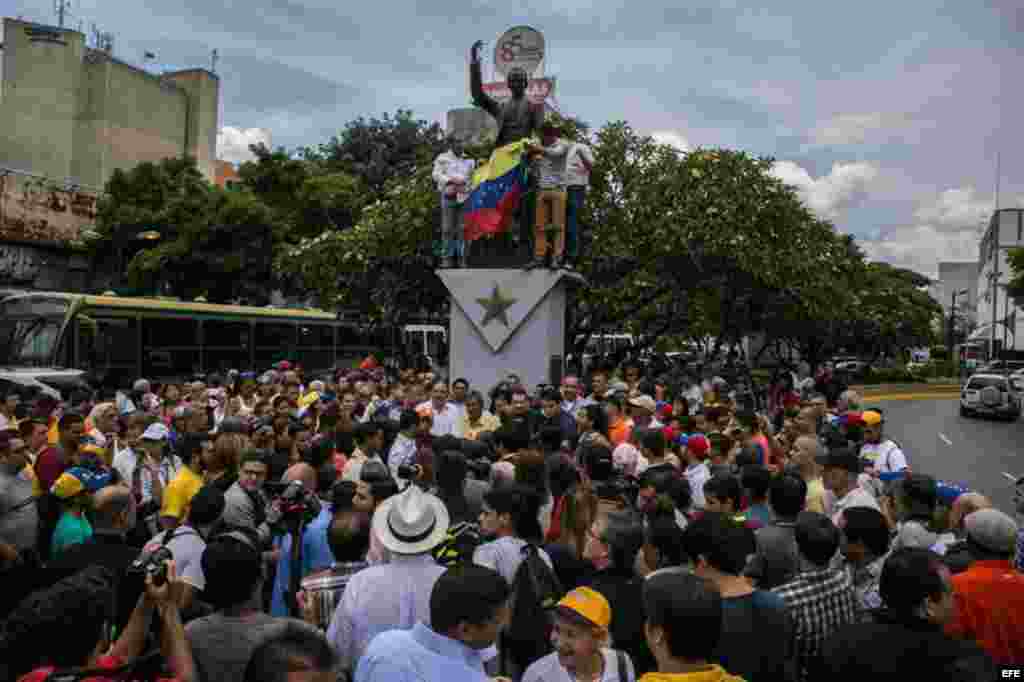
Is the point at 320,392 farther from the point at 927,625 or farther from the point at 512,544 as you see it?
the point at 927,625

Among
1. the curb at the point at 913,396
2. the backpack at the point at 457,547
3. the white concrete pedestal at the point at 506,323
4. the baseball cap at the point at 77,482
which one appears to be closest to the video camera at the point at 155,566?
the backpack at the point at 457,547

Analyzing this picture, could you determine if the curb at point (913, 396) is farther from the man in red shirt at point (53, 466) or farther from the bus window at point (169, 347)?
the man in red shirt at point (53, 466)

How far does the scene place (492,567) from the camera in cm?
386

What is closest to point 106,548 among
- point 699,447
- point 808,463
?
point 699,447

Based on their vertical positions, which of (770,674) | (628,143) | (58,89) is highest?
(58,89)

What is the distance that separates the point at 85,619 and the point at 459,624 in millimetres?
1235

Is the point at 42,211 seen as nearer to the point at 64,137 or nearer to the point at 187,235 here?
the point at 187,235

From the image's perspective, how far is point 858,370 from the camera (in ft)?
157

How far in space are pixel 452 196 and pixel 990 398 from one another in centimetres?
2323

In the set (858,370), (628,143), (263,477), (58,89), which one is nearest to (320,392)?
(263,477)

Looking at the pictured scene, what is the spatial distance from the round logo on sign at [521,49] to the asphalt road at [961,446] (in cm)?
1240

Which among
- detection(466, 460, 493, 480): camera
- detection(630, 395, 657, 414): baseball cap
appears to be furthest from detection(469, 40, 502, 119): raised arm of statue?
detection(466, 460, 493, 480): camera

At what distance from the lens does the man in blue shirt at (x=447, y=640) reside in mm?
2793

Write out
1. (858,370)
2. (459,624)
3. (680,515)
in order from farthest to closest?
1. (858,370)
2. (680,515)
3. (459,624)
